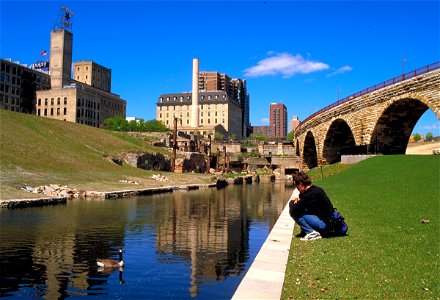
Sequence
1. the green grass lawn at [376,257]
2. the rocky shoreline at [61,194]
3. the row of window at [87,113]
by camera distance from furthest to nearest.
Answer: the row of window at [87,113]
the rocky shoreline at [61,194]
the green grass lawn at [376,257]

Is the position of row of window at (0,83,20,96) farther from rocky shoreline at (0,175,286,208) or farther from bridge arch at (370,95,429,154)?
bridge arch at (370,95,429,154)

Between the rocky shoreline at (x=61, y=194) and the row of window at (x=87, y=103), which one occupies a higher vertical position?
the row of window at (x=87, y=103)

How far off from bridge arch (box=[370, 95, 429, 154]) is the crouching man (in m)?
31.3

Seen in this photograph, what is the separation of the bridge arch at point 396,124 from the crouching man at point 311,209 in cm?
3132

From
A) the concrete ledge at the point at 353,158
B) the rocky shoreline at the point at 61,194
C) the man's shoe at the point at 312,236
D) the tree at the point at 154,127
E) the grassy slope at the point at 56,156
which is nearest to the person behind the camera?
the man's shoe at the point at 312,236

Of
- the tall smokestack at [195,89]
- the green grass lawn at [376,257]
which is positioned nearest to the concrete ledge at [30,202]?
the green grass lawn at [376,257]

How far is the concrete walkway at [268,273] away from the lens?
692 centimetres

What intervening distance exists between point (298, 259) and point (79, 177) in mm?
33899

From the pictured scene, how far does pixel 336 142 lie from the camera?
69.1 m

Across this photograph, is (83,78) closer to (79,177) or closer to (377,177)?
(79,177)

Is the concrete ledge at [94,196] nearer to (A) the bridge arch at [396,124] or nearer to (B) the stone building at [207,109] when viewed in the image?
(A) the bridge arch at [396,124]

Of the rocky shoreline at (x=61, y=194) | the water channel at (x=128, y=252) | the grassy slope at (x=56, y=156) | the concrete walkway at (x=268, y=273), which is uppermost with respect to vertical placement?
the grassy slope at (x=56, y=156)

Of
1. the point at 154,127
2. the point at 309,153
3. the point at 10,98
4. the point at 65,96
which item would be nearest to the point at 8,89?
the point at 10,98

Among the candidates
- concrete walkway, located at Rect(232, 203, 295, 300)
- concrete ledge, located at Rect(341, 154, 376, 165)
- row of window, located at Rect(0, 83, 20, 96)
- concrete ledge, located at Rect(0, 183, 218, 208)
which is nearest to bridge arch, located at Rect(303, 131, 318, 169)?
concrete ledge, located at Rect(341, 154, 376, 165)
